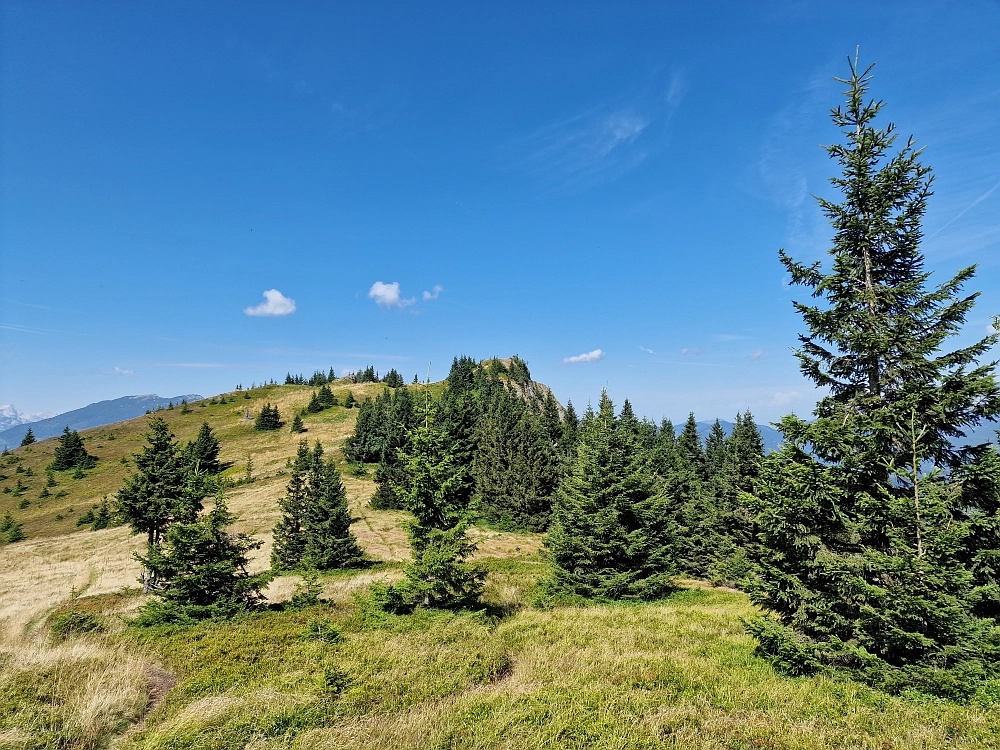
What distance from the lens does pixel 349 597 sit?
69.3ft

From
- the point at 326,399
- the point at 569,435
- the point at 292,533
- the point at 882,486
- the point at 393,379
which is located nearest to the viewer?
the point at 882,486

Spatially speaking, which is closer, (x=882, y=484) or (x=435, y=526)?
(x=882, y=484)

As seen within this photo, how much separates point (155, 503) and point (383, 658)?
1896 centimetres

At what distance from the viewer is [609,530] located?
22.8 m

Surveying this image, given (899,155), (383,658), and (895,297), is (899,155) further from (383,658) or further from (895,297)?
(383,658)

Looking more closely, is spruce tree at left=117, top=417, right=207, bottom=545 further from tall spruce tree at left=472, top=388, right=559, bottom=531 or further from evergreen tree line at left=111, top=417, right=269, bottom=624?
tall spruce tree at left=472, top=388, right=559, bottom=531

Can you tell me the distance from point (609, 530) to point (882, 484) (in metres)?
14.1

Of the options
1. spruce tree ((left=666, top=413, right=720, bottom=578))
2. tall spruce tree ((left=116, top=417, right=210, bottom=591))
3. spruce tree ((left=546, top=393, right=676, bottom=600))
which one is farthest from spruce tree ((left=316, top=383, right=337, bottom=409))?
spruce tree ((left=546, top=393, right=676, bottom=600))

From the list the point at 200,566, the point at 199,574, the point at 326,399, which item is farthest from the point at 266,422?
the point at 199,574

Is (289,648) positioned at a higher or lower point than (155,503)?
lower

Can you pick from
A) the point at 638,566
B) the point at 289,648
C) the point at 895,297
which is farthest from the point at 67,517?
the point at 895,297

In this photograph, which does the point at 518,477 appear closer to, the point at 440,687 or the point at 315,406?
the point at 440,687

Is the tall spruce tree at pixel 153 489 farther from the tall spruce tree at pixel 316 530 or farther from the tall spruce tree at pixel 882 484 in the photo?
the tall spruce tree at pixel 882 484

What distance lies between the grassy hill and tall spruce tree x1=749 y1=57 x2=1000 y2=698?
103 centimetres
